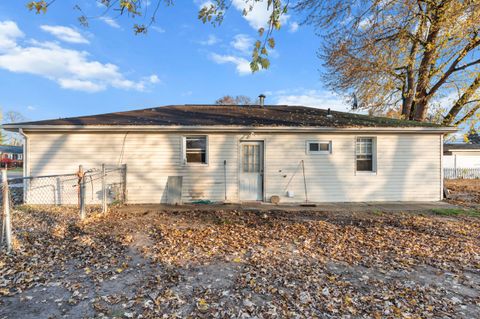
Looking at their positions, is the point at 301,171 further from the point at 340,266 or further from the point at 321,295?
the point at 321,295

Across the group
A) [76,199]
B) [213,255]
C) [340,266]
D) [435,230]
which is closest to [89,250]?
[213,255]

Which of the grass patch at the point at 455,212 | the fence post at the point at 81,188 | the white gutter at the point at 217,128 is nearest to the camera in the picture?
the fence post at the point at 81,188

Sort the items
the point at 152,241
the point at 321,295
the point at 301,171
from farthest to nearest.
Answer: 1. the point at 301,171
2. the point at 152,241
3. the point at 321,295

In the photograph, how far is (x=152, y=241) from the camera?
505 centimetres

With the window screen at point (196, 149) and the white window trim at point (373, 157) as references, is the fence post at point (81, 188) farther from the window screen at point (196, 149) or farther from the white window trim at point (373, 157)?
the white window trim at point (373, 157)

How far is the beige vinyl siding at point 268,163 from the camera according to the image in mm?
8719

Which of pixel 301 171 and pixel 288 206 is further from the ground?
pixel 301 171

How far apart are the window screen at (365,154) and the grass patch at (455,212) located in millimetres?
2373

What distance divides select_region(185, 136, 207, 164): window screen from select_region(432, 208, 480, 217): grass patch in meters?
7.43

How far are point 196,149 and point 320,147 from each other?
14.5 ft

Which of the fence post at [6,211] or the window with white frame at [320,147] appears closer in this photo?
the fence post at [6,211]

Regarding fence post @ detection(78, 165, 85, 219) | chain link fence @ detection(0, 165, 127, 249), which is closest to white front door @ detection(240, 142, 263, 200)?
chain link fence @ detection(0, 165, 127, 249)

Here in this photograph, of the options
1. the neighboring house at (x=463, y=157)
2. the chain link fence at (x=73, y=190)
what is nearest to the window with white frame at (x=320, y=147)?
the chain link fence at (x=73, y=190)

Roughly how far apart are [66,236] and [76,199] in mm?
4171
